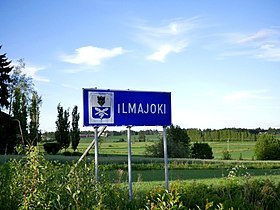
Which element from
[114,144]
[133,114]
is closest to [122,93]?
[133,114]

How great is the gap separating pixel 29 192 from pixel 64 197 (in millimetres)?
428

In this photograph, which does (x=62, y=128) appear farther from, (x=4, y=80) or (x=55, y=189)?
(x=55, y=189)

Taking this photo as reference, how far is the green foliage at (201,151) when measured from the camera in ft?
131

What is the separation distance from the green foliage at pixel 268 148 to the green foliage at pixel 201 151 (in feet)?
12.9

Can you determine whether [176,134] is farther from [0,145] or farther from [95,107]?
[95,107]

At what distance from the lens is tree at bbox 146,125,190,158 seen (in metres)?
39.3

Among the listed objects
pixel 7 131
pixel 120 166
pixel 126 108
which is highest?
pixel 7 131

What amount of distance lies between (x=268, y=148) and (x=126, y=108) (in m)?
33.2

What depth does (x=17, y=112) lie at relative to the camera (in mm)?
39094

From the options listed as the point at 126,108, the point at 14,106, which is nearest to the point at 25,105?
the point at 14,106

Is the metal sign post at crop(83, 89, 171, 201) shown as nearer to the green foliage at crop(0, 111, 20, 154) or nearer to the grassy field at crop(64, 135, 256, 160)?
the green foliage at crop(0, 111, 20, 154)

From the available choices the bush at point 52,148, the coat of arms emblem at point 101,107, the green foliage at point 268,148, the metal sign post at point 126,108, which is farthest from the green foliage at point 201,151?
the coat of arms emblem at point 101,107

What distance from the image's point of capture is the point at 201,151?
40312 millimetres

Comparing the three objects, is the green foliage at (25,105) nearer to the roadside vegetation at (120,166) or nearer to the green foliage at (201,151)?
the roadside vegetation at (120,166)
